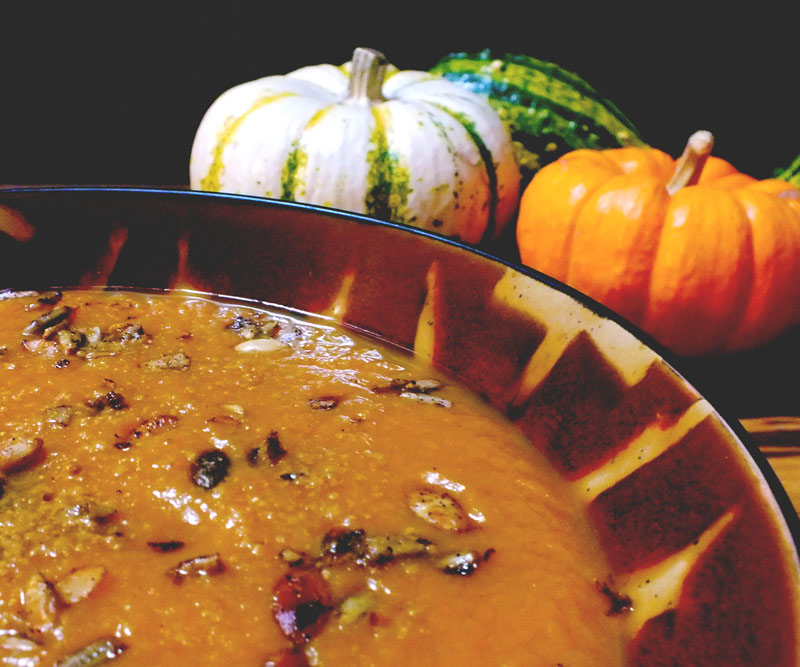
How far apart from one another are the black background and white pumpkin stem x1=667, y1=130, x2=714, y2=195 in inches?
38.4

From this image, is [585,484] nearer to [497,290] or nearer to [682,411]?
[682,411]

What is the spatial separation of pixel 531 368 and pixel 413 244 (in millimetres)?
269

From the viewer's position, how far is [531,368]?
900 millimetres

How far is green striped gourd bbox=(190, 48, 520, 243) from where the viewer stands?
4.48 feet

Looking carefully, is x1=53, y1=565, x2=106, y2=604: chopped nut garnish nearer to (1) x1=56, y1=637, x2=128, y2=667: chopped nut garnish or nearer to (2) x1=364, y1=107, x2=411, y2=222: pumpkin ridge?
(1) x1=56, y1=637, x2=128, y2=667: chopped nut garnish

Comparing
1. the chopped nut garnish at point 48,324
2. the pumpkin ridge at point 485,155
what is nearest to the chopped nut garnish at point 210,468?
the chopped nut garnish at point 48,324

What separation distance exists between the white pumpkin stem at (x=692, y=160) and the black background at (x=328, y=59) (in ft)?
3.20

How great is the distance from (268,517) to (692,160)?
106 centimetres

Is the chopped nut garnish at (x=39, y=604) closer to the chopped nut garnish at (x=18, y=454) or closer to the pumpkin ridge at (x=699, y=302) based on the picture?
the chopped nut garnish at (x=18, y=454)

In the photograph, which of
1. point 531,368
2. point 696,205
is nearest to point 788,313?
point 696,205

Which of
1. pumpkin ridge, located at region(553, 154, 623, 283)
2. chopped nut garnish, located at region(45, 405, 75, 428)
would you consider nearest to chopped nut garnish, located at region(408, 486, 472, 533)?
chopped nut garnish, located at region(45, 405, 75, 428)

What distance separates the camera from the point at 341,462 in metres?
0.78

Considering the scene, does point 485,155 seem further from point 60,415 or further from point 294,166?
point 60,415

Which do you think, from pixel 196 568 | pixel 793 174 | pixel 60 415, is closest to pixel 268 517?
pixel 196 568
